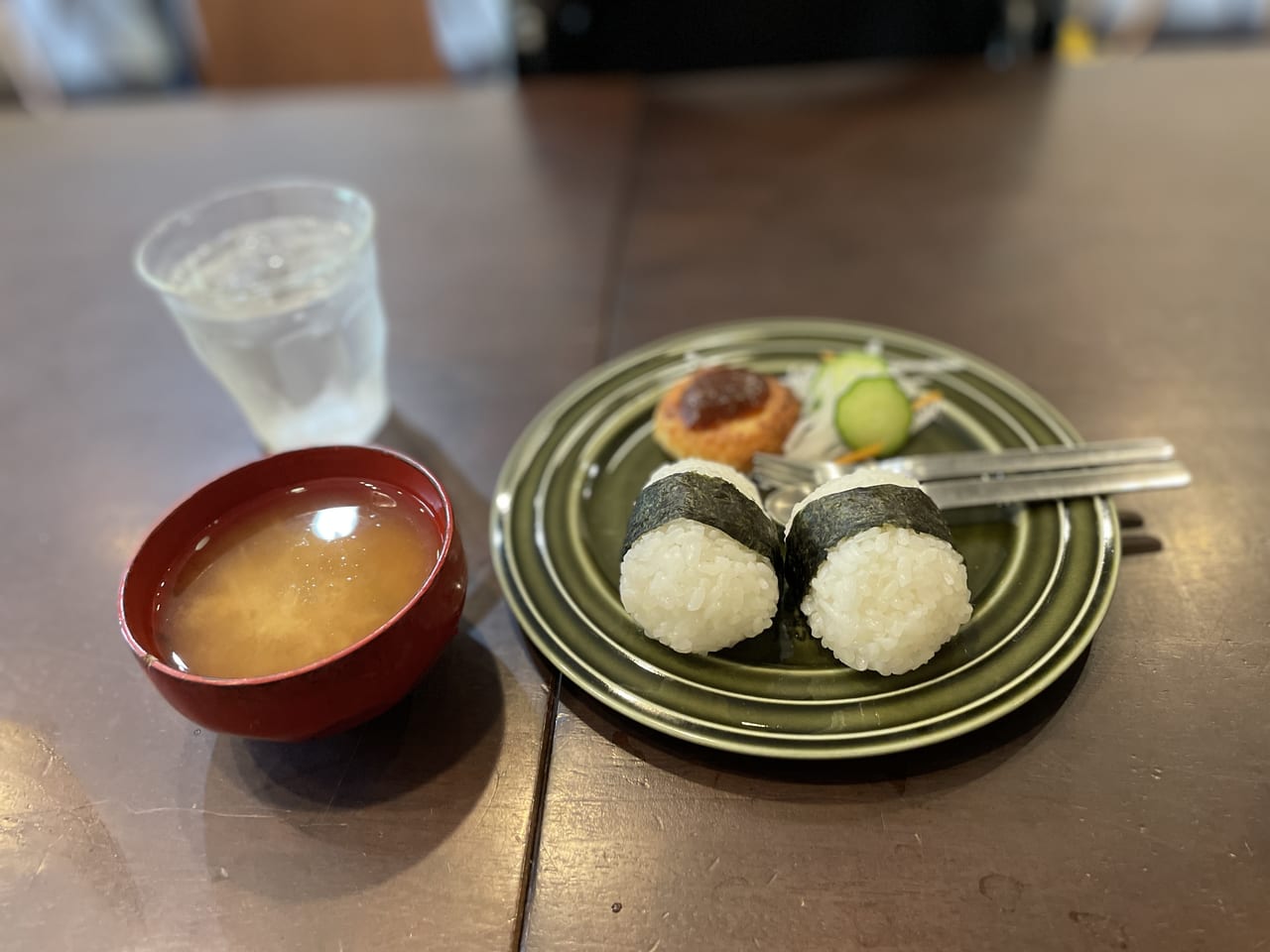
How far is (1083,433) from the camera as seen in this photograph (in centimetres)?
133

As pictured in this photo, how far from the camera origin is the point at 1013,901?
0.79 m

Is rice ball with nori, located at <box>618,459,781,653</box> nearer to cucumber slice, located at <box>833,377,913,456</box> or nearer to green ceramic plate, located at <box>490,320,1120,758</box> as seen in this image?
green ceramic plate, located at <box>490,320,1120,758</box>

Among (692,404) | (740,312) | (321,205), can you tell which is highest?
(321,205)

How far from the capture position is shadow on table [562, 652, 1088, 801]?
88cm

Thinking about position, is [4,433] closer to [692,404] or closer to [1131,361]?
[692,404]

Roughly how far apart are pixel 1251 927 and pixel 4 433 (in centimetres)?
180

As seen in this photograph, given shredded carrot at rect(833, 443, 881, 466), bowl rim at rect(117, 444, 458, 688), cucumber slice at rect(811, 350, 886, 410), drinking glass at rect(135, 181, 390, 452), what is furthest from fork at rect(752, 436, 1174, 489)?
drinking glass at rect(135, 181, 390, 452)

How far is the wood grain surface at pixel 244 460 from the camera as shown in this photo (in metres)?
0.85

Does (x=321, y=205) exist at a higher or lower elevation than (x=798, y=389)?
higher

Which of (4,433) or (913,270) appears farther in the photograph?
(913,270)

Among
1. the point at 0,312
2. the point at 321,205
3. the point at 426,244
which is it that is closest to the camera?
the point at 321,205

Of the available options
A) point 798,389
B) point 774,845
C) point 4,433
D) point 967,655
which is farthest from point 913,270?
point 4,433

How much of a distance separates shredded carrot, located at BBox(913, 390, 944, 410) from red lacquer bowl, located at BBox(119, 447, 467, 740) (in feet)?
2.33

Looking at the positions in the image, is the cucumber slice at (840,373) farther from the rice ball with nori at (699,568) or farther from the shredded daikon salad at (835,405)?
the rice ball with nori at (699,568)
